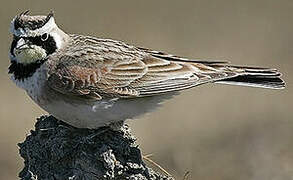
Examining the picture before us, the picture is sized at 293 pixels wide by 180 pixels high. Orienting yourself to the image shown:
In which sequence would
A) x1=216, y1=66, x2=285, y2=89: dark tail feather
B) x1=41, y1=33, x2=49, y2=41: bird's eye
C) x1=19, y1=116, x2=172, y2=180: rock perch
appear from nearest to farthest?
x1=19, y1=116, x2=172, y2=180: rock perch
x1=41, y1=33, x2=49, y2=41: bird's eye
x1=216, y1=66, x2=285, y2=89: dark tail feather

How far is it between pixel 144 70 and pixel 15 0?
1365 cm

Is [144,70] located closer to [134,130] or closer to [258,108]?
[134,130]

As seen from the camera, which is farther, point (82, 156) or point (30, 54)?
point (30, 54)

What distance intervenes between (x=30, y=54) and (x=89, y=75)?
0.51 m

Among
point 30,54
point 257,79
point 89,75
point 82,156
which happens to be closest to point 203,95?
point 257,79

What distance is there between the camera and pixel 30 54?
8.04m

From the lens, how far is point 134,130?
1518 cm

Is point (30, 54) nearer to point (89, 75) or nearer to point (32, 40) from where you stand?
point (32, 40)

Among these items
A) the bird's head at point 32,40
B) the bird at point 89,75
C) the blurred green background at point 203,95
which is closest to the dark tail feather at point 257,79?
the bird at point 89,75

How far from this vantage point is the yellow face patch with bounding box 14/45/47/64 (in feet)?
26.3

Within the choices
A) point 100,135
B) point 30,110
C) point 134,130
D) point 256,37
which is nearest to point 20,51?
point 100,135

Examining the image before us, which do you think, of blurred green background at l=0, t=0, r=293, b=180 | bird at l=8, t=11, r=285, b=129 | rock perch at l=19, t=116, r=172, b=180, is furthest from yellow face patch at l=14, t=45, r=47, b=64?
blurred green background at l=0, t=0, r=293, b=180

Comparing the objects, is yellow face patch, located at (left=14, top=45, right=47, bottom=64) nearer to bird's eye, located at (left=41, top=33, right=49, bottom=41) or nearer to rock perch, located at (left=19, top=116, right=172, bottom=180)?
bird's eye, located at (left=41, top=33, right=49, bottom=41)

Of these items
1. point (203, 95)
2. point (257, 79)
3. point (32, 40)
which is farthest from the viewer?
point (203, 95)
